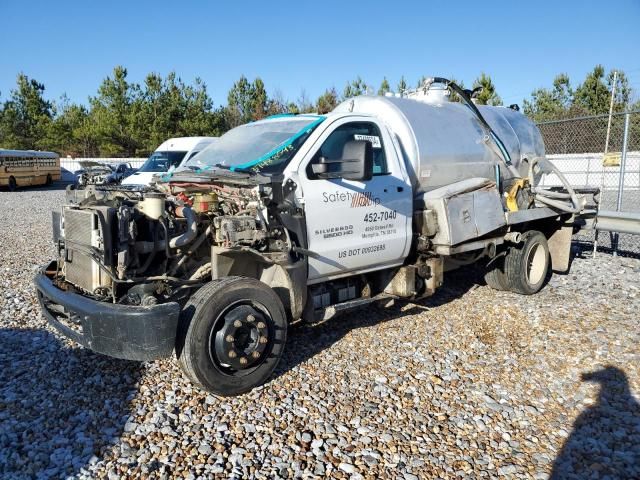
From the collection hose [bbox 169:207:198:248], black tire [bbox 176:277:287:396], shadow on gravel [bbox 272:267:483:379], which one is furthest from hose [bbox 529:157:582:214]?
hose [bbox 169:207:198:248]

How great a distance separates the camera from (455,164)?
6.21m

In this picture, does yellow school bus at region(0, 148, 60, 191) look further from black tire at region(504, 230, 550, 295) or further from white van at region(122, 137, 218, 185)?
black tire at region(504, 230, 550, 295)

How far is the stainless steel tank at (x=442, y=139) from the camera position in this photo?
19.1 feet

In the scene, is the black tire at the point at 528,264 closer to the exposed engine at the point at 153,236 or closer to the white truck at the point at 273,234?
the white truck at the point at 273,234

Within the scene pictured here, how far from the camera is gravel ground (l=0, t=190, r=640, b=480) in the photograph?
334 cm

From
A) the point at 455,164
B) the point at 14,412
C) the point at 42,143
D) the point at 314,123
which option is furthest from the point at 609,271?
the point at 42,143

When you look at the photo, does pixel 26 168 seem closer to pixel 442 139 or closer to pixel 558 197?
pixel 442 139

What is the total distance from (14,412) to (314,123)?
3520 mm

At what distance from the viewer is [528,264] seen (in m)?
7.25

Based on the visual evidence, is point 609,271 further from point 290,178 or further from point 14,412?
point 14,412

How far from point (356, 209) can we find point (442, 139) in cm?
176

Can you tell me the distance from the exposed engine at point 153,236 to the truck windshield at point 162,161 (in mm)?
11983

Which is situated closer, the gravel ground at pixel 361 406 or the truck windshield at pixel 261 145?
the gravel ground at pixel 361 406

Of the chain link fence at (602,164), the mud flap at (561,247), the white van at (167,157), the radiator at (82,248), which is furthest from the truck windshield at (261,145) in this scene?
the white van at (167,157)
